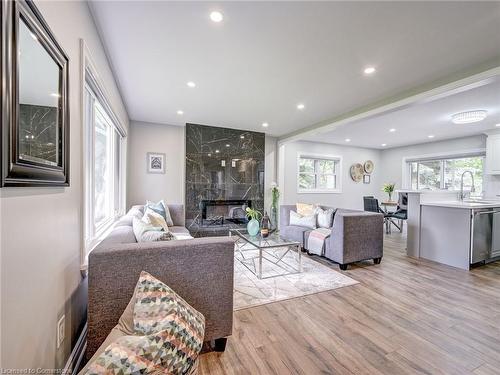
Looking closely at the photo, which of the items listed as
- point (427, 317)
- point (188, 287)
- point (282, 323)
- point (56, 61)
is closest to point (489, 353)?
point (427, 317)

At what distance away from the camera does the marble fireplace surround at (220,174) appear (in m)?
4.97

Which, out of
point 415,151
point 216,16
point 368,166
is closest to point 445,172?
point 415,151

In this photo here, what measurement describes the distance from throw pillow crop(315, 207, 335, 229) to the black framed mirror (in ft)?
10.7

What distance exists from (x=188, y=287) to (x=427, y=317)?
2.12m

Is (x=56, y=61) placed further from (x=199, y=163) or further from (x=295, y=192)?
(x=295, y=192)

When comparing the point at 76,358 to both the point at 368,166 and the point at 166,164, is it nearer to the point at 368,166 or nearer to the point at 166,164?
the point at 166,164

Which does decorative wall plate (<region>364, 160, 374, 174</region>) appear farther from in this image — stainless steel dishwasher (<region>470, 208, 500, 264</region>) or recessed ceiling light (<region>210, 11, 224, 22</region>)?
recessed ceiling light (<region>210, 11, 224, 22</region>)

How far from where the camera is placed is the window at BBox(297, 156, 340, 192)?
6719 mm

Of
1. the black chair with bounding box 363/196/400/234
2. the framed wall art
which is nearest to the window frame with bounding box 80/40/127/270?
the framed wall art

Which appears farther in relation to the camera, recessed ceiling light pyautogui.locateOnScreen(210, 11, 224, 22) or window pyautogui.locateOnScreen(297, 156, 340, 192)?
window pyautogui.locateOnScreen(297, 156, 340, 192)

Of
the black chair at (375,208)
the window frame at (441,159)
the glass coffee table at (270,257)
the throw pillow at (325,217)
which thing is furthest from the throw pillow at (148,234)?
the window frame at (441,159)

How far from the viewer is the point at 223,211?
5.32m

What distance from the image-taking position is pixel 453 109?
3.76 metres

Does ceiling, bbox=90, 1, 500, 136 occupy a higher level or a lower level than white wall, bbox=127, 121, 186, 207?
higher
